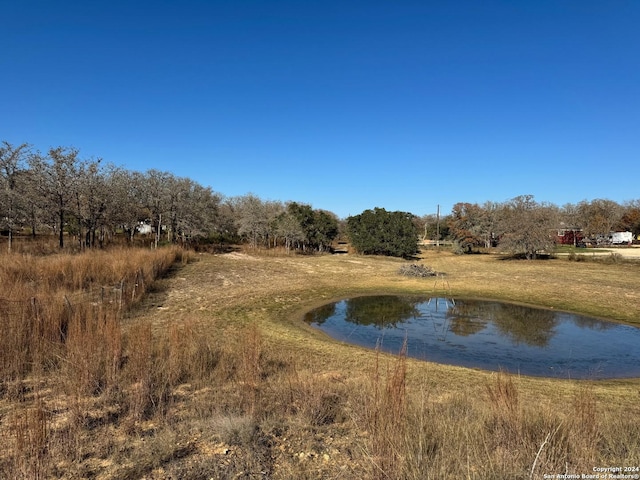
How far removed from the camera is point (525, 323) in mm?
11875

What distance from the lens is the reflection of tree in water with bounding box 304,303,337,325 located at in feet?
39.3

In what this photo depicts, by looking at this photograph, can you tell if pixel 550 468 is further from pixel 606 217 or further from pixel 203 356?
pixel 606 217

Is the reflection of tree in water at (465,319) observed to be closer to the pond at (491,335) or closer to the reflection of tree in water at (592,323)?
the pond at (491,335)

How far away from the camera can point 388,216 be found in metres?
37.5

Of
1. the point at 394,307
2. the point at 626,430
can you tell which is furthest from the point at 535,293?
the point at 626,430

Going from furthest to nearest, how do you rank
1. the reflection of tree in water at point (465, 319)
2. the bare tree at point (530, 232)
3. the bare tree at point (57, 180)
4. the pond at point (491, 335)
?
the bare tree at point (530, 232), the bare tree at point (57, 180), the reflection of tree in water at point (465, 319), the pond at point (491, 335)

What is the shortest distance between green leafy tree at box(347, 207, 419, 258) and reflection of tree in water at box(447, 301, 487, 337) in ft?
70.3

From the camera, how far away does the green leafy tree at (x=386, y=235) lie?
119 ft

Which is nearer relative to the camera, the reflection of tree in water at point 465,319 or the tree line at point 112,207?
the reflection of tree in water at point 465,319

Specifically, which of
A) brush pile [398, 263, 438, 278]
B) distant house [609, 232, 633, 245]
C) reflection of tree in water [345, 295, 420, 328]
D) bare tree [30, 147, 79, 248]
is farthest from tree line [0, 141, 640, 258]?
distant house [609, 232, 633, 245]

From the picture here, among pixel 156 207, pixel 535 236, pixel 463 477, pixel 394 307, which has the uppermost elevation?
pixel 156 207

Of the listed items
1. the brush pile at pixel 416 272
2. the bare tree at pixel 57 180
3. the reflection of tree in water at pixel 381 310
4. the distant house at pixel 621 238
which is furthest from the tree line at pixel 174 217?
the distant house at pixel 621 238

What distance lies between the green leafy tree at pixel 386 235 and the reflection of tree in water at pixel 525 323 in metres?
21.7

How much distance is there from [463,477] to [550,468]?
677mm
